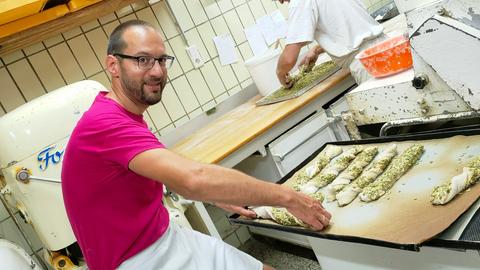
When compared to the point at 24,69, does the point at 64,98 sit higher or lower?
lower

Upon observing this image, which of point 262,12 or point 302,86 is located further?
point 262,12

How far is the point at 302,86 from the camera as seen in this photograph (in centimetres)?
263

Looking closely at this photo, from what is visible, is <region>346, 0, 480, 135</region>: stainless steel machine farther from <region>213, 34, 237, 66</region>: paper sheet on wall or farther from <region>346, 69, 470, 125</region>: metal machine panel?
<region>213, 34, 237, 66</region>: paper sheet on wall

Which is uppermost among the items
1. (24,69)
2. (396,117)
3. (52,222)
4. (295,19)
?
(24,69)

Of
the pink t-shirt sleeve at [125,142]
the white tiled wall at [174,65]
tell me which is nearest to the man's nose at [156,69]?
the pink t-shirt sleeve at [125,142]

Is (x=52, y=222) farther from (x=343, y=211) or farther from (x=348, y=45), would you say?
(x=348, y=45)

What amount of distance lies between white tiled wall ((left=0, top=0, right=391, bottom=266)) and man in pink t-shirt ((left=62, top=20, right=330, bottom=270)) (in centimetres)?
Result: 129

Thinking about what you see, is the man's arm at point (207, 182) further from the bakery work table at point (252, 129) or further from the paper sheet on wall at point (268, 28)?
the paper sheet on wall at point (268, 28)

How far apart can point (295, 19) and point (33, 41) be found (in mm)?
1636

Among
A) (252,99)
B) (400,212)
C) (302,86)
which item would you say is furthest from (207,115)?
(400,212)

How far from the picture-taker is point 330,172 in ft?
5.68

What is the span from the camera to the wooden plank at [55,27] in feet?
7.27

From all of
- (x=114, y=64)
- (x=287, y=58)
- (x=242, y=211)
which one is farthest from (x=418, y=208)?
(x=287, y=58)

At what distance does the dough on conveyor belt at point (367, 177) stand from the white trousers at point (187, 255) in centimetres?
52
